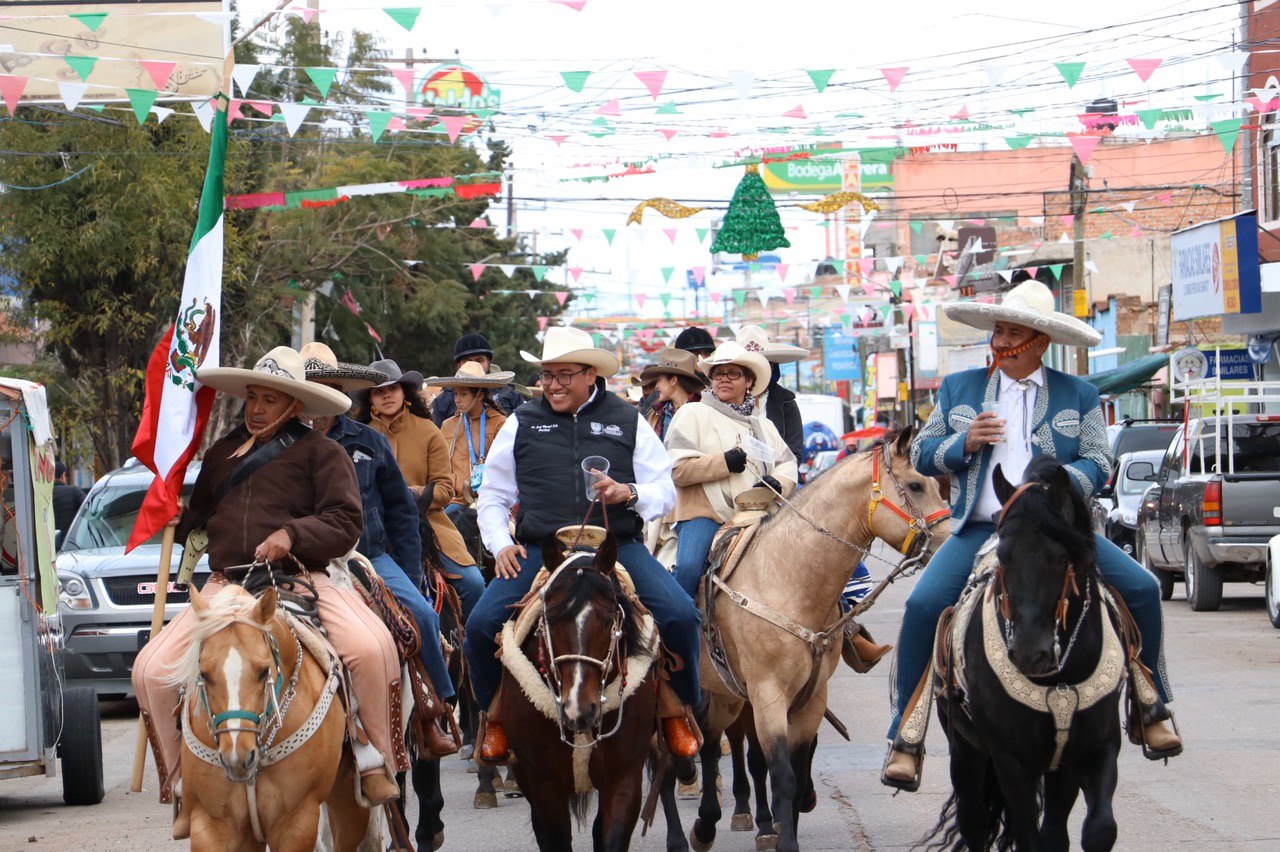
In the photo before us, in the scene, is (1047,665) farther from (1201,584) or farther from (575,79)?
(1201,584)

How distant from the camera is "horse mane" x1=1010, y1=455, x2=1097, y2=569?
649 cm

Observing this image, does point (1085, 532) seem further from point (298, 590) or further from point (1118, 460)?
point (1118, 460)

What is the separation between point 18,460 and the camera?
9.73m

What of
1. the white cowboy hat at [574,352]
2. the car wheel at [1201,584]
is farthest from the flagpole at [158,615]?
the car wheel at [1201,584]

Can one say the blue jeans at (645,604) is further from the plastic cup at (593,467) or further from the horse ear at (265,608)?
the horse ear at (265,608)

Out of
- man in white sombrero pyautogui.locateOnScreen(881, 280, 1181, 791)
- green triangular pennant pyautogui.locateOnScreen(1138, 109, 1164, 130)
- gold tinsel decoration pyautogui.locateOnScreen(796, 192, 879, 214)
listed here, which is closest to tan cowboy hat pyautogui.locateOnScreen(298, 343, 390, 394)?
man in white sombrero pyautogui.locateOnScreen(881, 280, 1181, 791)

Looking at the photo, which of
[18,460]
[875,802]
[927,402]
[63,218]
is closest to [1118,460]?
[63,218]

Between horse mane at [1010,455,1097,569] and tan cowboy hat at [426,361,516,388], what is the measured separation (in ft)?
21.3

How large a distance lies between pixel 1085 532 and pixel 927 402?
68330mm

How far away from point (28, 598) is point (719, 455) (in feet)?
12.8

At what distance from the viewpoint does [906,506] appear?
8477 millimetres

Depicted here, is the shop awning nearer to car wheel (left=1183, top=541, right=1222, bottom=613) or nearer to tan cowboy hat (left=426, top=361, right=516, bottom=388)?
car wheel (left=1183, top=541, right=1222, bottom=613)

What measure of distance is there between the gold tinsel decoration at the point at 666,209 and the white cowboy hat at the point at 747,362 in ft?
68.9

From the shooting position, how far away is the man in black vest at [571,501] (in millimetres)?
7590
